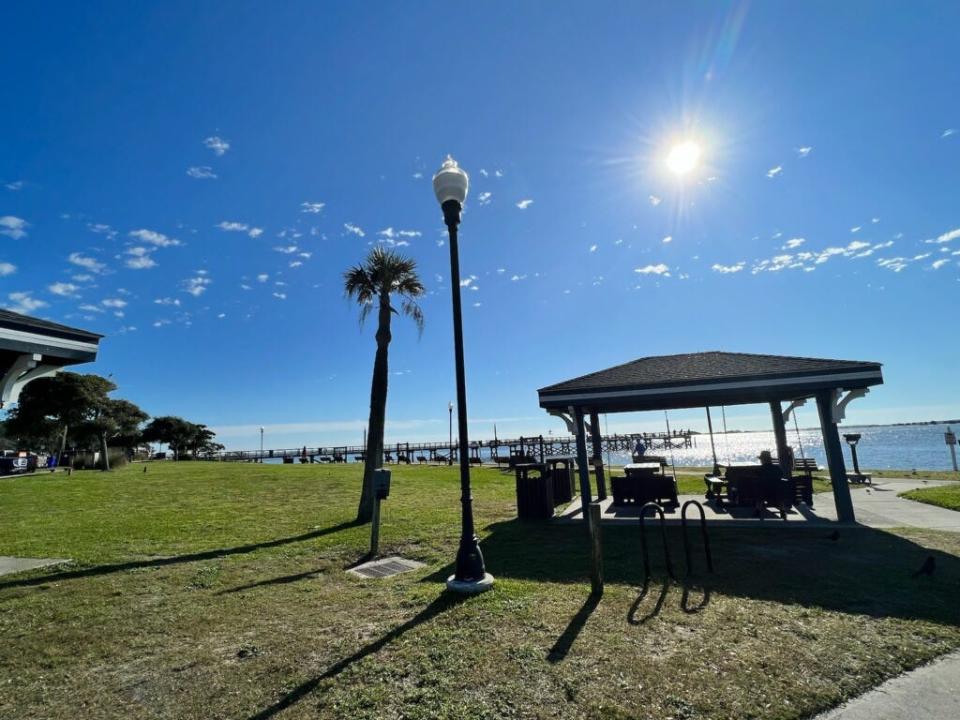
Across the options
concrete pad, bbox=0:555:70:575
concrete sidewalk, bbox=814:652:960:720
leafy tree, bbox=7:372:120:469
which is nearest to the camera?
concrete sidewalk, bbox=814:652:960:720

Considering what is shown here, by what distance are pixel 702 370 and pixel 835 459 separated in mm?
3328

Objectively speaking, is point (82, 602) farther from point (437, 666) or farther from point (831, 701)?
point (831, 701)

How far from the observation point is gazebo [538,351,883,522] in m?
9.80

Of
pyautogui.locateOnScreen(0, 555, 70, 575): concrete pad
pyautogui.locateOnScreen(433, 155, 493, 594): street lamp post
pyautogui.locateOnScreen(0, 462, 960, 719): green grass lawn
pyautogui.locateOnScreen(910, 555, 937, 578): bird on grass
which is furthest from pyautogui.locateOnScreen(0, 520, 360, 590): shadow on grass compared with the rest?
pyautogui.locateOnScreen(910, 555, 937, 578): bird on grass

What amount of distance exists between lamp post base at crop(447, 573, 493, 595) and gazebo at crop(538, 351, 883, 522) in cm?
423

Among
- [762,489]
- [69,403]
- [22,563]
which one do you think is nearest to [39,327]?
[22,563]

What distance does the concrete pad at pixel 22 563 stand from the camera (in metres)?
7.60

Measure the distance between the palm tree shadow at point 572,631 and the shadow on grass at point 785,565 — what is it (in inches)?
39.3

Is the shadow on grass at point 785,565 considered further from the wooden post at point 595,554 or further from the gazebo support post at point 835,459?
the gazebo support post at point 835,459

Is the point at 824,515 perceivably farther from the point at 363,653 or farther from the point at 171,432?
the point at 171,432

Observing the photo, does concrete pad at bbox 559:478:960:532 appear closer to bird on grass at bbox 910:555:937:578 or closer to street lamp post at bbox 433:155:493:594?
bird on grass at bbox 910:555:937:578

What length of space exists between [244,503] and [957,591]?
16.9 meters

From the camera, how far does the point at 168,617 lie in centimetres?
527

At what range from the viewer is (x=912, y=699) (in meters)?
3.12
